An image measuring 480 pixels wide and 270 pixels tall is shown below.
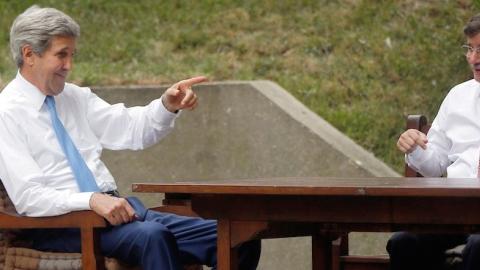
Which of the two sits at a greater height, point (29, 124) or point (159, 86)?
point (159, 86)

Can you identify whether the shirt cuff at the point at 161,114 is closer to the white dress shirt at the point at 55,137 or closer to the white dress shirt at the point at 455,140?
the white dress shirt at the point at 55,137

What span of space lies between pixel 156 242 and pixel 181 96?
29.4 inches

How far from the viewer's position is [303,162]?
23.8ft

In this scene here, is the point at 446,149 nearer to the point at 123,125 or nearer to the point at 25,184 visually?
the point at 123,125

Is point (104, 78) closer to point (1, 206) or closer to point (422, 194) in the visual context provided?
point (1, 206)

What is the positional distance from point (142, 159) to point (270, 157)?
0.79 metres

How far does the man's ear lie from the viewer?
16.7 ft

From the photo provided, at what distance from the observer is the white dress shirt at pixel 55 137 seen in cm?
477

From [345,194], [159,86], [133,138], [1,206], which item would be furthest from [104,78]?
[345,194]

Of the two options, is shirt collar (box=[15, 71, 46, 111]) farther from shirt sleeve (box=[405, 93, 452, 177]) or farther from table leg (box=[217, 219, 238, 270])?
shirt sleeve (box=[405, 93, 452, 177])

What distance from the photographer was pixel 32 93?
16.7 feet

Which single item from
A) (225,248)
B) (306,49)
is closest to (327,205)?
(225,248)

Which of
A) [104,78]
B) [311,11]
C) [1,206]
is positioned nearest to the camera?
[1,206]

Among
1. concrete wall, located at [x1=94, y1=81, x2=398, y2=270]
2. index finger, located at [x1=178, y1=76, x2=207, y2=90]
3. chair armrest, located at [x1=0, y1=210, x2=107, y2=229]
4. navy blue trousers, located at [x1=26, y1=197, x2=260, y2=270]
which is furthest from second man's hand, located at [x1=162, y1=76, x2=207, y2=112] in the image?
concrete wall, located at [x1=94, y1=81, x2=398, y2=270]
